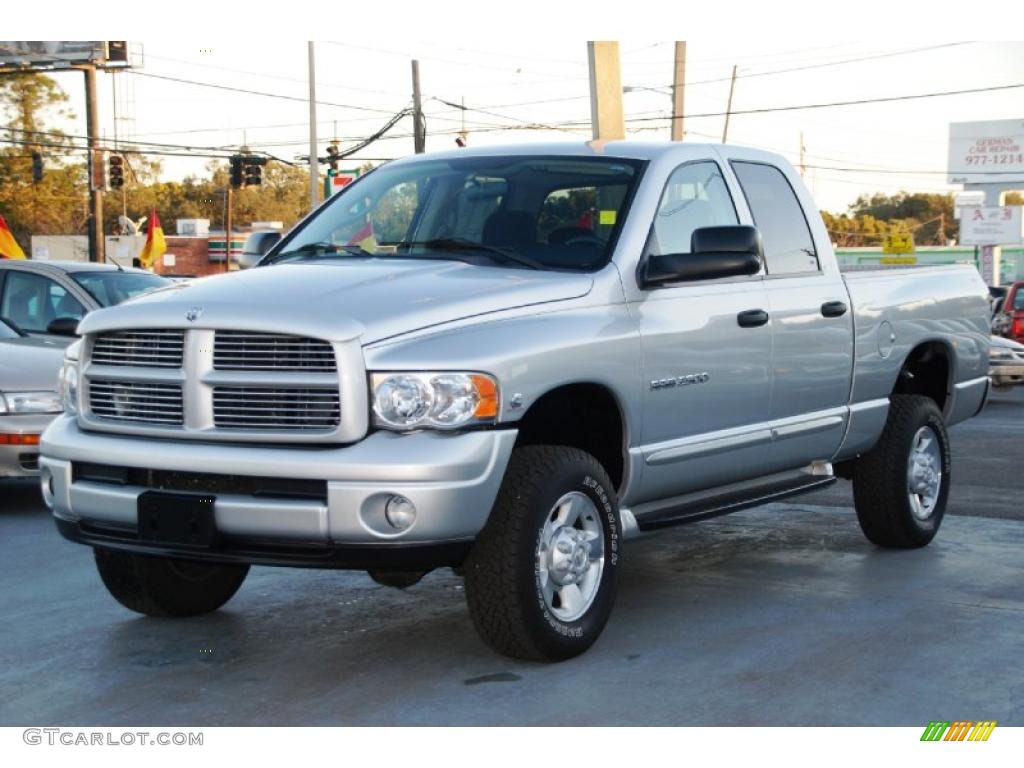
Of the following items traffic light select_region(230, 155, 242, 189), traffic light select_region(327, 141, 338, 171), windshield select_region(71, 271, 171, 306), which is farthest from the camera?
traffic light select_region(327, 141, 338, 171)

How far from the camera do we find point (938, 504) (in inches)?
327

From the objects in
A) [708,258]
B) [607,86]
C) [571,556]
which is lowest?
[571,556]

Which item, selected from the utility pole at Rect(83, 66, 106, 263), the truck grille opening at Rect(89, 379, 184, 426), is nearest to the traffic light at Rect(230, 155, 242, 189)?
the utility pole at Rect(83, 66, 106, 263)

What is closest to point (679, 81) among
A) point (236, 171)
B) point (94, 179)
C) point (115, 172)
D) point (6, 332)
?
point (236, 171)

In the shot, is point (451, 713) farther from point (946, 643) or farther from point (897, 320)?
point (897, 320)

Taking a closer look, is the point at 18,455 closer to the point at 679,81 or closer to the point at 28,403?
the point at 28,403

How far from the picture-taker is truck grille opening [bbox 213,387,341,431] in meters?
5.23

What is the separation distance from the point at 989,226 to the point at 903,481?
2307 inches

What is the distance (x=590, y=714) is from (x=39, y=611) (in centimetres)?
286

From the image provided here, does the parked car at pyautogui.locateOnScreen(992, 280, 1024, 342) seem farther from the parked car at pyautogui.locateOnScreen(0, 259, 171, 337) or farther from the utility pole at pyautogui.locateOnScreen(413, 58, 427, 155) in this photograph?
the utility pole at pyautogui.locateOnScreen(413, 58, 427, 155)

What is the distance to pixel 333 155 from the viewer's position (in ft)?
174
